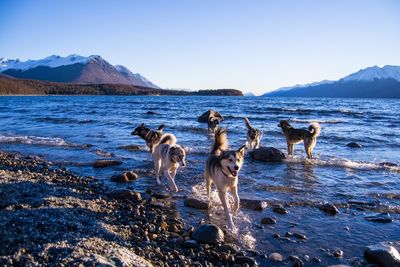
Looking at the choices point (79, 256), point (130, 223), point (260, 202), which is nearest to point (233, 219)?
point (260, 202)

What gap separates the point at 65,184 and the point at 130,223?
337 cm

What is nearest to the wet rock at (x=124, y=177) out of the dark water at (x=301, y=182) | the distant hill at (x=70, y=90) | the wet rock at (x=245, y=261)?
the dark water at (x=301, y=182)

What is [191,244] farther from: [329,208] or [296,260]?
[329,208]

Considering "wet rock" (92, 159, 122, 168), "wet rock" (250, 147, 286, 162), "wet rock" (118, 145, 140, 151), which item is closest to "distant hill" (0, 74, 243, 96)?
"wet rock" (118, 145, 140, 151)

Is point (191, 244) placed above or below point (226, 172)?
below

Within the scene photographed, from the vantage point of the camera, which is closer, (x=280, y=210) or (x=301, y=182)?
(x=280, y=210)

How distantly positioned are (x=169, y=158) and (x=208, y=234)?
11.7ft

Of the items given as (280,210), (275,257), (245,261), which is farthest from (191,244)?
(280,210)

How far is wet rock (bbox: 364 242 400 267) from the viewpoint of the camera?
17.5ft

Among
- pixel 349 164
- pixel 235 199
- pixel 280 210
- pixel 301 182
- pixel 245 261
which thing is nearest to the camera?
pixel 245 261

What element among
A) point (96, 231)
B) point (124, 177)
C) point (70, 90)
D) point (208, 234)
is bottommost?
point (208, 234)

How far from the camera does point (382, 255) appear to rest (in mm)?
5410

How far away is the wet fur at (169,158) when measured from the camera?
30.1 ft

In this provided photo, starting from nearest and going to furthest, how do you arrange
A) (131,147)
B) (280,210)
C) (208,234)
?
(208,234), (280,210), (131,147)
